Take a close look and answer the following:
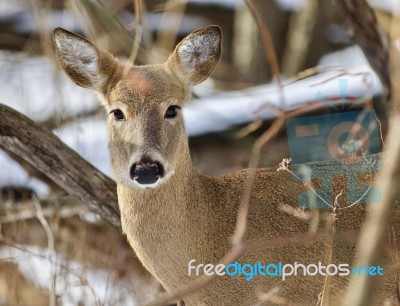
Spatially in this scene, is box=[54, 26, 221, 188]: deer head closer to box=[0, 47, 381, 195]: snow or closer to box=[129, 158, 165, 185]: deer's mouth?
box=[129, 158, 165, 185]: deer's mouth

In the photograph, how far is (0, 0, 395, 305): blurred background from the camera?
626cm

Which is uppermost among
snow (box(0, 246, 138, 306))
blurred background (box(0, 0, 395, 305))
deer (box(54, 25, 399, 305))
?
blurred background (box(0, 0, 395, 305))

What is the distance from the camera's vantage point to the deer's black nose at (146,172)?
4.13 metres

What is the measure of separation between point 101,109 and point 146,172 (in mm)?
2621

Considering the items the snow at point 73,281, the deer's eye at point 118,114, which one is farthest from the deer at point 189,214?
the snow at point 73,281

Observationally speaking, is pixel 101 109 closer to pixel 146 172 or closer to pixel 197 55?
pixel 197 55

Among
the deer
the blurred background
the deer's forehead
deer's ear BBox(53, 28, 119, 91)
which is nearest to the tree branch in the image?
the blurred background

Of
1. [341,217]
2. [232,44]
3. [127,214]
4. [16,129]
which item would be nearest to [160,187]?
[127,214]

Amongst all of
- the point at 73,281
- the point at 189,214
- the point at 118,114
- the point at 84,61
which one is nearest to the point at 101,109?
the point at 73,281

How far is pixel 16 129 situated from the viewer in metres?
5.28

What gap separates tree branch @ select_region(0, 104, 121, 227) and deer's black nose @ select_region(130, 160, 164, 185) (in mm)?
1348

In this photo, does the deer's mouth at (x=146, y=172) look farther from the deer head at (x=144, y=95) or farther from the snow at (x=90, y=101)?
the snow at (x=90, y=101)

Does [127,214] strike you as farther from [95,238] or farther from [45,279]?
[95,238]

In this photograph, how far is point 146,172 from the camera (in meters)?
4.14
